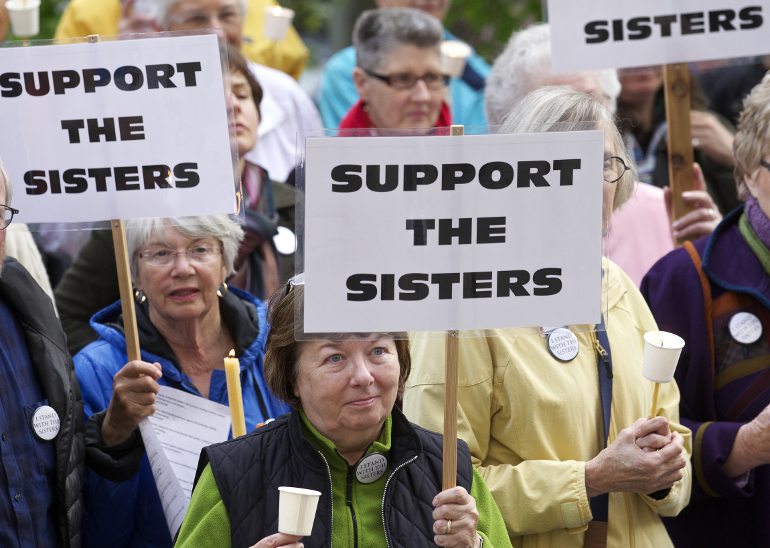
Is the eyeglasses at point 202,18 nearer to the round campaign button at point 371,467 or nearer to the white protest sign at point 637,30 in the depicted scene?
the white protest sign at point 637,30

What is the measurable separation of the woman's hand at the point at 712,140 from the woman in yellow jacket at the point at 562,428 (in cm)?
234

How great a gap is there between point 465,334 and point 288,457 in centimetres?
55

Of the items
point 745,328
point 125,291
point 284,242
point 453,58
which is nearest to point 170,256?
point 125,291

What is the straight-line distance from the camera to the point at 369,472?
7.98 ft

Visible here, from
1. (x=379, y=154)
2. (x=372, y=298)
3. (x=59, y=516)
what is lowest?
(x=59, y=516)

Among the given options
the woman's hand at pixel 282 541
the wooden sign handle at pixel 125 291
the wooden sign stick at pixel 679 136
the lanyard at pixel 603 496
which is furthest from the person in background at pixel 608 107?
the woman's hand at pixel 282 541

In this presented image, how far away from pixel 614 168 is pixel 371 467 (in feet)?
3.90

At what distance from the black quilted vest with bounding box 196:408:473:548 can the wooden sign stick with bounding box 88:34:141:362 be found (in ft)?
2.08

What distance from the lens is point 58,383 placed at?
279 cm

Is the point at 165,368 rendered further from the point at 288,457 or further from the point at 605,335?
the point at 605,335

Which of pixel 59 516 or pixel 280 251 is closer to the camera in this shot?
pixel 59 516

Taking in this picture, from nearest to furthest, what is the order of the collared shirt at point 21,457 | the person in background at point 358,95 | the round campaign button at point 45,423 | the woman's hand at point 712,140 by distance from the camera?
1. the collared shirt at point 21,457
2. the round campaign button at point 45,423
3. the woman's hand at point 712,140
4. the person in background at point 358,95

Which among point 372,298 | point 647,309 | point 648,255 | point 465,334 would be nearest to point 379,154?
point 372,298

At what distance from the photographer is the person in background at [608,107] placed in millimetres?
4312
